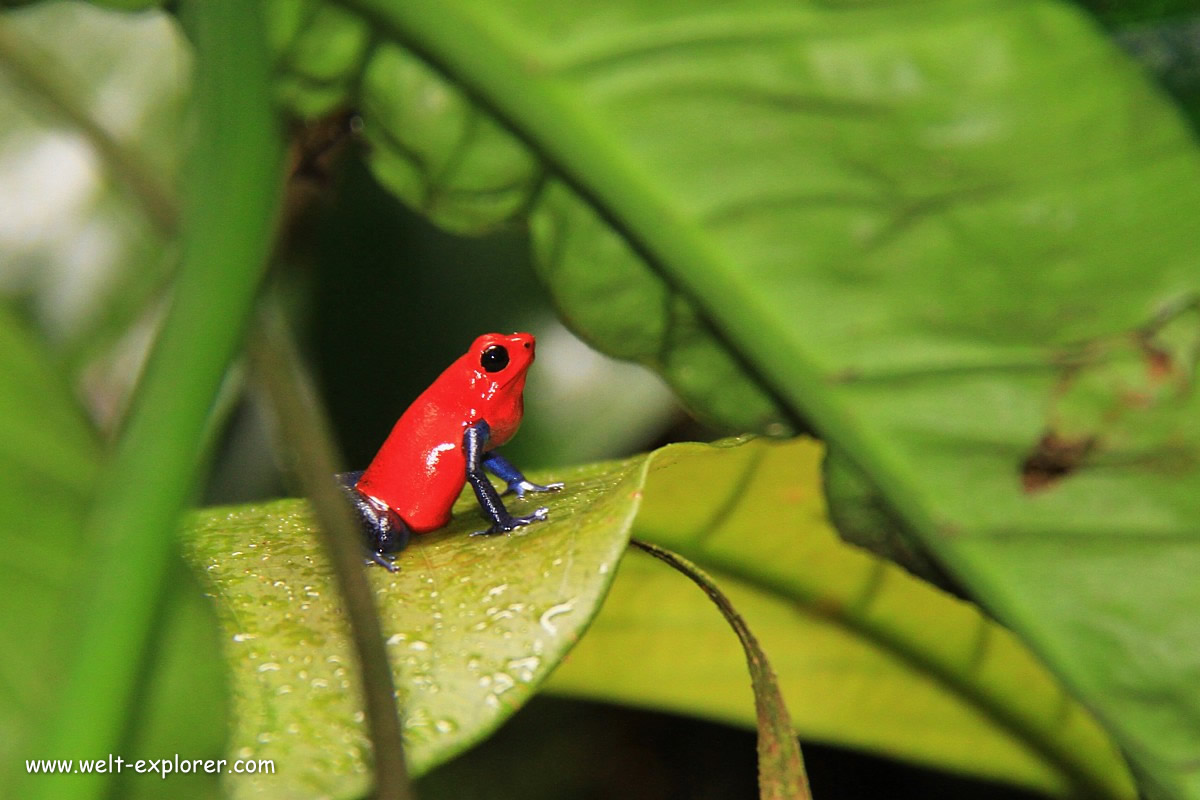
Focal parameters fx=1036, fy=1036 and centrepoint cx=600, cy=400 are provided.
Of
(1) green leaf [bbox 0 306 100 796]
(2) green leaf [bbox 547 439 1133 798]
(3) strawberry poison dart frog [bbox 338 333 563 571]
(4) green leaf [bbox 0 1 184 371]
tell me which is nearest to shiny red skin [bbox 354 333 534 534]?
(3) strawberry poison dart frog [bbox 338 333 563 571]

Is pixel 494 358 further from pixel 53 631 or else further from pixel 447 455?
pixel 53 631

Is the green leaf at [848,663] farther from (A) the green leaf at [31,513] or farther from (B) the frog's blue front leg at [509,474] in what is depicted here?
(A) the green leaf at [31,513]

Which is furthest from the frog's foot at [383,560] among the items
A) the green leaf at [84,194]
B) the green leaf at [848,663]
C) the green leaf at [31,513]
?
the green leaf at [84,194]

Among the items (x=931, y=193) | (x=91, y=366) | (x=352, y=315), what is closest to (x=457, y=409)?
(x=931, y=193)

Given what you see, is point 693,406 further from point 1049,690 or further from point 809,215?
point 1049,690

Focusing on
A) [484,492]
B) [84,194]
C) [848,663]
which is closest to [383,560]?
[484,492]

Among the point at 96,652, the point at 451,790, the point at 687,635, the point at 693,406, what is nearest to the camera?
the point at 96,652
